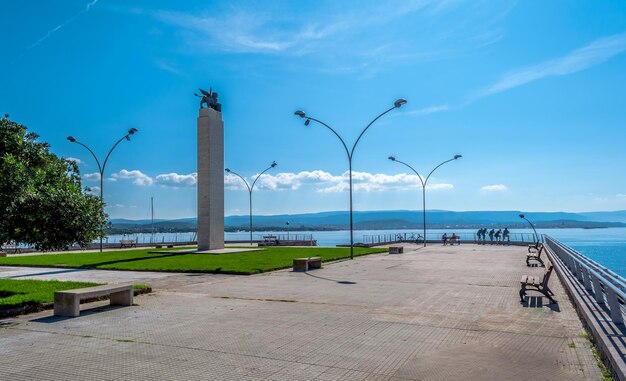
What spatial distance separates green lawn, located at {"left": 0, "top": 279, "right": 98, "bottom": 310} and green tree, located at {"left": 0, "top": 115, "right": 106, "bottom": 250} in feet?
4.17

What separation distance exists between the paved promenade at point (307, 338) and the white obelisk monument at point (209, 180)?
66.4ft

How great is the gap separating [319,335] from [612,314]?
491 cm

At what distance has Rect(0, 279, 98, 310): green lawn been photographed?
11.2 meters

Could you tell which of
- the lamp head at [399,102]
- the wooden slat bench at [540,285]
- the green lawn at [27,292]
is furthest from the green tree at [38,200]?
the lamp head at [399,102]

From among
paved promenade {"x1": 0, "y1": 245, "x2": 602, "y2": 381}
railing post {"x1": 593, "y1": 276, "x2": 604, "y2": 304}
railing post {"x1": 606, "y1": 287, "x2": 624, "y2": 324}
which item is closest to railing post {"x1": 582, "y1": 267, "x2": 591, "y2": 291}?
paved promenade {"x1": 0, "y1": 245, "x2": 602, "y2": 381}

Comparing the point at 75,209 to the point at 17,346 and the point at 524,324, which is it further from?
the point at 524,324

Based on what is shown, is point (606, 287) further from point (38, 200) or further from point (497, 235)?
point (497, 235)

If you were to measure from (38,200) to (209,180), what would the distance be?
23241mm

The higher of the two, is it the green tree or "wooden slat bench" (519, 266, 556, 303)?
the green tree

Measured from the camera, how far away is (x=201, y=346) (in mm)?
7730

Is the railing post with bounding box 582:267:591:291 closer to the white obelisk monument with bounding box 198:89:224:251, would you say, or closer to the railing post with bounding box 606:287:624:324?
the railing post with bounding box 606:287:624:324

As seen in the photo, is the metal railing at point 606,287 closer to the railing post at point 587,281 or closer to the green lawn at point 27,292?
the railing post at point 587,281

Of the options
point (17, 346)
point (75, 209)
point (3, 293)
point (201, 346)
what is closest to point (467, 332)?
point (201, 346)

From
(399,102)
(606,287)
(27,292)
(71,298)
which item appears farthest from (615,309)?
(399,102)
